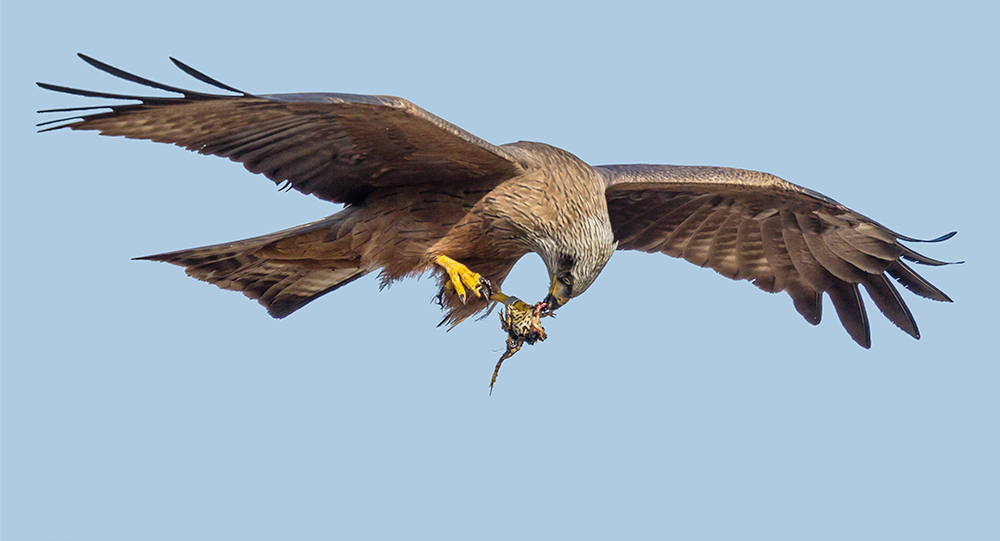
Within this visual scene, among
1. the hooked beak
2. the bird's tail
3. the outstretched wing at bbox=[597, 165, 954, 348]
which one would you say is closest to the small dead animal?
the hooked beak

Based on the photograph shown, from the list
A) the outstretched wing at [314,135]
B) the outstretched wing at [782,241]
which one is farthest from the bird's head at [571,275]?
the outstretched wing at [782,241]

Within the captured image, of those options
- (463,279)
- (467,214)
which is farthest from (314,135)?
(463,279)

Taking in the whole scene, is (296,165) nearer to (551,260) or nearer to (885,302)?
(551,260)

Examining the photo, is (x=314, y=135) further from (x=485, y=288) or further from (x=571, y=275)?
(x=571, y=275)

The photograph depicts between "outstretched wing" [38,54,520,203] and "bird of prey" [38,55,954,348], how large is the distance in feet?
0.04

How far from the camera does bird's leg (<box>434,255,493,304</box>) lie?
24.0 feet

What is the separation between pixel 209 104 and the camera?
20.7 feet

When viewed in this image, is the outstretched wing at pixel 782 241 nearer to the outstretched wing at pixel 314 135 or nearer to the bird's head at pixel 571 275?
the bird's head at pixel 571 275

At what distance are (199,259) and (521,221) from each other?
6.91 feet

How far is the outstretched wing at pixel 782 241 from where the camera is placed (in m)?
8.71

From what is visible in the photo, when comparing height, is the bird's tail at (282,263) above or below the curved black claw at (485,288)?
above

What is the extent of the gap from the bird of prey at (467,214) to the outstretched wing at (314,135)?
0.01 meters

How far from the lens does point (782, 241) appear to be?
358 inches

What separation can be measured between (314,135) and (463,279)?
126 cm
